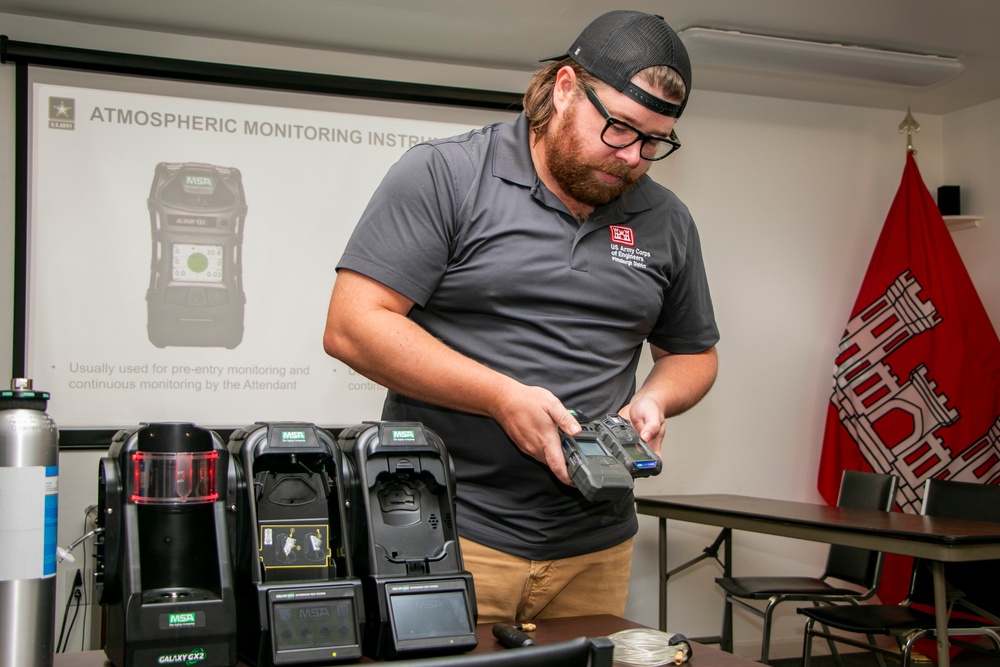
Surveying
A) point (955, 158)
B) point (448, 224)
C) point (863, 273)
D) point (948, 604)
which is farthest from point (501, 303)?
point (955, 158)

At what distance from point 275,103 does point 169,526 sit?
132 inches

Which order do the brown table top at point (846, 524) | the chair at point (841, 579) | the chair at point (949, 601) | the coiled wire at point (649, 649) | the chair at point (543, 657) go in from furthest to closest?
the chair at point (841, 579)
the chair at point (949, 601)
the brown table top at point (846, 524)
the coiled wire at point (649, 649)
the chair at point (543, 657)

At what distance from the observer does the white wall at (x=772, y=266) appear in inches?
183

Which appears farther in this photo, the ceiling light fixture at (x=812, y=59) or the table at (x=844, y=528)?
the ceiling light fixture at (x=812, y=59)

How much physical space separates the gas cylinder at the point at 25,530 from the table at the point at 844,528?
2519 millimetres

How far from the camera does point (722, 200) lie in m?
4.81

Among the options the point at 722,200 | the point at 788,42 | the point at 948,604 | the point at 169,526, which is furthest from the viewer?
the point at 722,200

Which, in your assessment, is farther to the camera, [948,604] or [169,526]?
[948,604]

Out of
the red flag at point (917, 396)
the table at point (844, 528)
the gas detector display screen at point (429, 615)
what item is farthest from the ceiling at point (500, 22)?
the gas detector display screen at point (429, 615)

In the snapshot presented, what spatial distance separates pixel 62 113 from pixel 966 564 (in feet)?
12.9

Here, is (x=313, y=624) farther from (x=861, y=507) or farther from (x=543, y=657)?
(x=861, y=507)

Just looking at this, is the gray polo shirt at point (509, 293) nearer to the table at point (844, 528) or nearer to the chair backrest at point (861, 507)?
the table at point (844, 528)

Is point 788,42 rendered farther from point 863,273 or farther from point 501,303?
point 501,303

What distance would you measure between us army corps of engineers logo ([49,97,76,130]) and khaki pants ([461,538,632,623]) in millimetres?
3204
